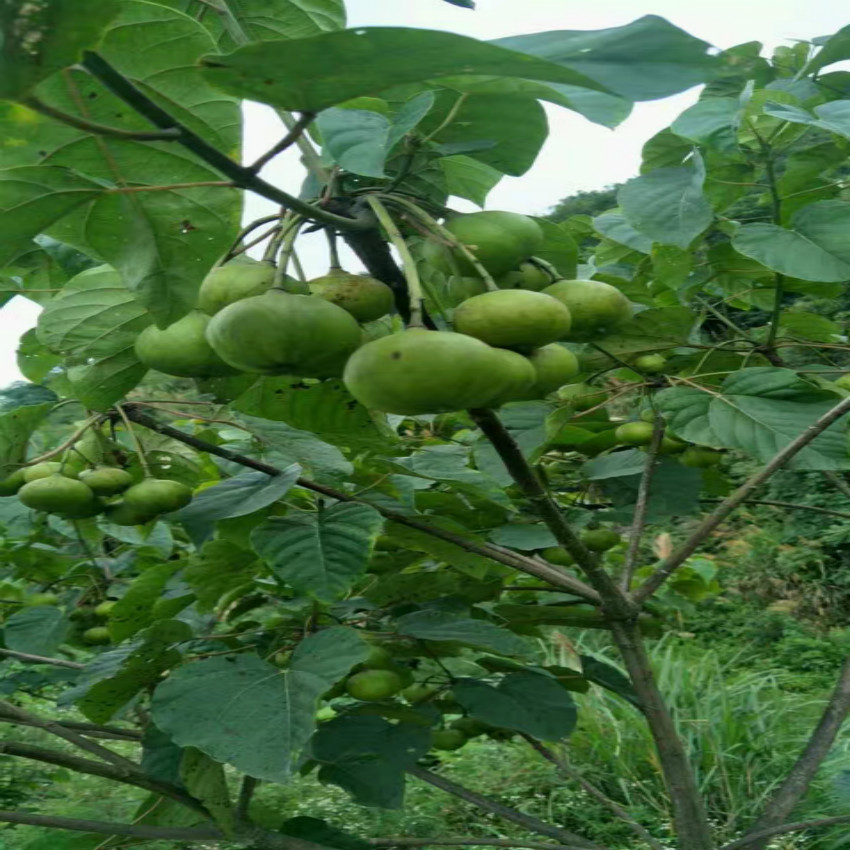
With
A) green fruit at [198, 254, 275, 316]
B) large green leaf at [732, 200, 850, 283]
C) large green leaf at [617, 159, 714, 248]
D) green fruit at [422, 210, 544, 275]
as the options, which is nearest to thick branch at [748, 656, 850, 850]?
large green leaf at [732, 200, 850, 283]

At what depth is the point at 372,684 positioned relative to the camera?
1417mm

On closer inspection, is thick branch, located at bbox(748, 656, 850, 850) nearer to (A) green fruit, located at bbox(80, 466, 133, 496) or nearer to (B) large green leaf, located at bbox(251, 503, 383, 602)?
(B) large green leaf, located at bbox(251, 503, 383, 602)

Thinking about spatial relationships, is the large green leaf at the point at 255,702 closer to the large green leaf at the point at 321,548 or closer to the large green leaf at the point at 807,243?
the large green leaf at the point at 321,548

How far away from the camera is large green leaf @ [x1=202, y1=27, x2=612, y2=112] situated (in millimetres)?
555

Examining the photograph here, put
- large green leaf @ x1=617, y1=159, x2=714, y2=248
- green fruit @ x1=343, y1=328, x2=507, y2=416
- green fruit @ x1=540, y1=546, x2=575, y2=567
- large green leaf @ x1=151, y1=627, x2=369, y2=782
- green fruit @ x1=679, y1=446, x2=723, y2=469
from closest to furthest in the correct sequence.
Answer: green fruit @ x1=343, y1=328, x2=507, y2=416 < large green leaf @ x1=151, y1=627, x2=369, y2=782 < large green leaf @ x1=617, y1=159, x2=714, y2=248 < green fruit @ x1=679, y1=446, x2=723, y2=469 < green fruit @ x1=540, y1=546, x2=575, y2=567

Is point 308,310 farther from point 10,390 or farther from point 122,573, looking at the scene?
point 122,573

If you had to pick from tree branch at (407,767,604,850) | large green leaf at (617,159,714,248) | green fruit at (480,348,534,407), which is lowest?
tree branch at (407,767,604,850)

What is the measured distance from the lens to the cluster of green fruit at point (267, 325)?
705 mm

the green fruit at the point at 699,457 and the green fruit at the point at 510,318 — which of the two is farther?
the green fruit at the point at 699,457

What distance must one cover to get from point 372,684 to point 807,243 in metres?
0.89

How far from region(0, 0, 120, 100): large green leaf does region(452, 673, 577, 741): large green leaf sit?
1121 mm

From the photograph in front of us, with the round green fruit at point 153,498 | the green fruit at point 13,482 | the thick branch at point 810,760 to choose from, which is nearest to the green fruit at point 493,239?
the round green fruit at point 153,498

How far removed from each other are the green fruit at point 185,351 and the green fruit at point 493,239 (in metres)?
0.22

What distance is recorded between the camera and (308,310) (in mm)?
708
